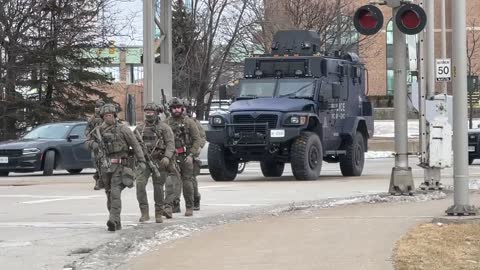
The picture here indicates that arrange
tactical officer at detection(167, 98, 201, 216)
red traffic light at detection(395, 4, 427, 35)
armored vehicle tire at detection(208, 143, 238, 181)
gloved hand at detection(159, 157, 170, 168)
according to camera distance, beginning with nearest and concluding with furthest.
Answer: gloved hand at detection(159, 157, 170, 168) < tactical officer at detection(167, 98, 201, 216) < red traffic light at detection(395, 4, 427, 35) < armored vehicle tire at detection(208, 143, 238, 181)

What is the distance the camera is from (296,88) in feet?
66.7

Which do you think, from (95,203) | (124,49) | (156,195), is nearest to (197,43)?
(124,49)

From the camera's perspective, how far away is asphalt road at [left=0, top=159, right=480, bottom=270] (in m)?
10.0

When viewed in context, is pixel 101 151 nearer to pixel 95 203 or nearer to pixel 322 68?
pixel 95 203

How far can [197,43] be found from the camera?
4356cm

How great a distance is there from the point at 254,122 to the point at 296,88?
1.64m

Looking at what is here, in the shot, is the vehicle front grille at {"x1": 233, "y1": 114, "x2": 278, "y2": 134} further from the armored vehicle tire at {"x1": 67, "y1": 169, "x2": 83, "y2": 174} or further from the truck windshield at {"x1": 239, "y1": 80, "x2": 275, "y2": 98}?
the armored vehicle tire at {"x1": 67, "y1": 169, "x2": 83, "y2": 174}

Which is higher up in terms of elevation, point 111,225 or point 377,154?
point 111,225

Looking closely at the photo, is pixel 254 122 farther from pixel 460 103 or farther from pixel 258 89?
pixel 460 103

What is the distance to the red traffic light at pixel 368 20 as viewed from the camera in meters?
13.7

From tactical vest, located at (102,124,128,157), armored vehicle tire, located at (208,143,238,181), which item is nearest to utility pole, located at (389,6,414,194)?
→ tactical vest, located at (102,124,128,157)

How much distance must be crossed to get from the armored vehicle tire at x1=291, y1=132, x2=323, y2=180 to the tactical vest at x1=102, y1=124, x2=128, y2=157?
8.49m

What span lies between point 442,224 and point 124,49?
30.9 meters

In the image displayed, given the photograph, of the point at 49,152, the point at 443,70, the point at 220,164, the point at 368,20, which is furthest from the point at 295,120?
the point at 49,152
